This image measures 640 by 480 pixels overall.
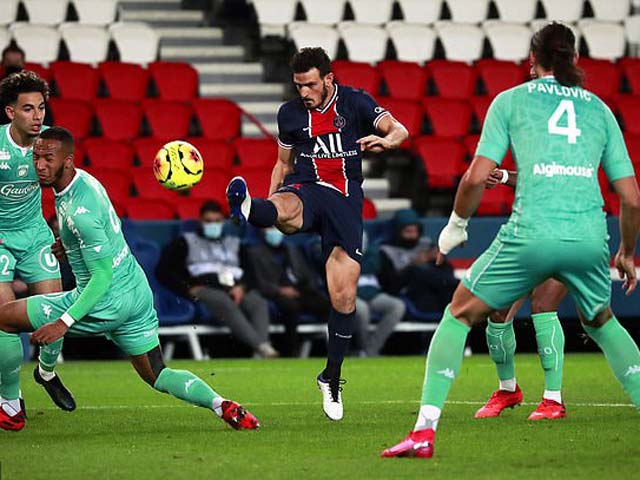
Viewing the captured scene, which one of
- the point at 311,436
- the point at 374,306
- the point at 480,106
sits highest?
the point at 480,106

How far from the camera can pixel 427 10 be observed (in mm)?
19688

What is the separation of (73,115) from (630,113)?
7.41 meters

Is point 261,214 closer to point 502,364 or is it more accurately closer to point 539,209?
point 502,364

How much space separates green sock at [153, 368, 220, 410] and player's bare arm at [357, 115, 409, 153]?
1715 mm

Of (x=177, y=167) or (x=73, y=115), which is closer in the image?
(x=177, y=167)

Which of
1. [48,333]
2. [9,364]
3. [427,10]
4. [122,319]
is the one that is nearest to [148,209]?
[427,10]

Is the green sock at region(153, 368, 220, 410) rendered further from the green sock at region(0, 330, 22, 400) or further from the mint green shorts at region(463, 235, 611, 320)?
the mint green shorts at region(463, 235, 611, 320)

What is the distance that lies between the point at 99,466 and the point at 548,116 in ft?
8.61

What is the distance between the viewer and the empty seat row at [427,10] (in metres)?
18.8

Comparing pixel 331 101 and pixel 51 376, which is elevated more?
pixel 331 101

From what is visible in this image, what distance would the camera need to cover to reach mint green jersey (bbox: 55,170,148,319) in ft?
23.3

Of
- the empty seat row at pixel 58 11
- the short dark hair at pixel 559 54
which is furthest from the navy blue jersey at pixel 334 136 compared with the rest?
the empty seat row at pixel 58 11

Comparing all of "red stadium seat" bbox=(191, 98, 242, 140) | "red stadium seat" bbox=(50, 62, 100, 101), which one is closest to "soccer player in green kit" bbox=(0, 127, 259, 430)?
"red stadium seat" bbox=(191, 98, 242, 140)

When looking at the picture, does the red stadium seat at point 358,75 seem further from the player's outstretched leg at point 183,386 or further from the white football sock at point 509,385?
the player's outstretched leg at point 183,386
